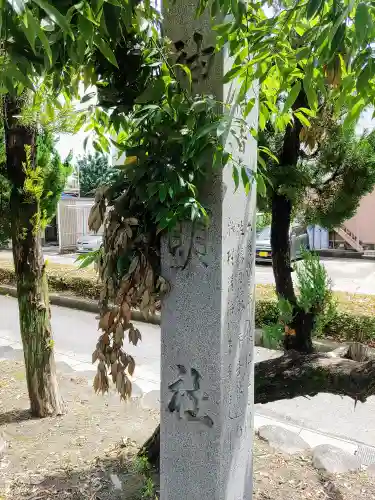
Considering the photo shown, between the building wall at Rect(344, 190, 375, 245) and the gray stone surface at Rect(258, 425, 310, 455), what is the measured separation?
45.1 ft

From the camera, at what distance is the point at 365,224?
16.4 meters

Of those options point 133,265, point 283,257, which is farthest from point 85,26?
point 283,257

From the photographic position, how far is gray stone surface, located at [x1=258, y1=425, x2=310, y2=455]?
3.16 meters

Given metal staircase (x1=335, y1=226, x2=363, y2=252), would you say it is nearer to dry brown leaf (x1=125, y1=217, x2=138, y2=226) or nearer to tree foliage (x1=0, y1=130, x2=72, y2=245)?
tree foliage (x1=0, y1=130, x2=72, y2=245)

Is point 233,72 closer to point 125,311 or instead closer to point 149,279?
point 149,279

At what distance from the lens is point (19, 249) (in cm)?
338

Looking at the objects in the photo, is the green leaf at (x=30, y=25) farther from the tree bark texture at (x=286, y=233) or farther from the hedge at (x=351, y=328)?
the hedge at (x=351, y=328)

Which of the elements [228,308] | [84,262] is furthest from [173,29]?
[228,308]

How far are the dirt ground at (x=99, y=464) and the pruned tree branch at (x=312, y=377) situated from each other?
0.56 m

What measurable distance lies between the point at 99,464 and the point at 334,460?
1481mm

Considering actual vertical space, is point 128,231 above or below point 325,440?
above

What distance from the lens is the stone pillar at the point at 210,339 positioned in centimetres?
175

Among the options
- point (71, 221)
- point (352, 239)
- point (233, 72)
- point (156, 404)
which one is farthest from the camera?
point (71, 221)

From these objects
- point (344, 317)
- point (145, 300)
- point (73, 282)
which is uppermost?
point (145, 300)
